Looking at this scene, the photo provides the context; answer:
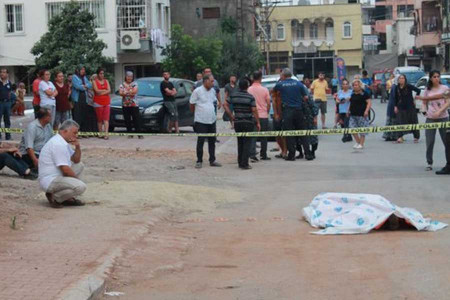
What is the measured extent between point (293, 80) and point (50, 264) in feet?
36.1

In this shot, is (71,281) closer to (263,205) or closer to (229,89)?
(263,205)

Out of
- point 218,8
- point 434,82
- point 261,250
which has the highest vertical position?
point 218,8

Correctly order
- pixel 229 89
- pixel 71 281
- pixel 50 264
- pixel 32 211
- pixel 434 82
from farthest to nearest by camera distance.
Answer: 1. pixel 229 89
2. pixel 434 82
3. pixel 32 211
4. pixel 50 264
5. pixel 71 281

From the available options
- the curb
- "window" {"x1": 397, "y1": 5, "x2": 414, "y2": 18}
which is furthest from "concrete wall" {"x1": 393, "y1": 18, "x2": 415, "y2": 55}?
the curb

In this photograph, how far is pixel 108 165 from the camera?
15.8 m

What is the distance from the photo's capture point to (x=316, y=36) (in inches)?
3300

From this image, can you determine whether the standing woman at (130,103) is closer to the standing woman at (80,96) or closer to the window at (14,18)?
the standing woman at (80,96)

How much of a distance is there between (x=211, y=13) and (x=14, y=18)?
22242 millimetres

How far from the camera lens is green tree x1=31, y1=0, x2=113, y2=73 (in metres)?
39.4

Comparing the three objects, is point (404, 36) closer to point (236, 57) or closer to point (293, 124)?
point (236, 57)

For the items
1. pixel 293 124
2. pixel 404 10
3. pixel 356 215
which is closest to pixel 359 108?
pixel 293 124

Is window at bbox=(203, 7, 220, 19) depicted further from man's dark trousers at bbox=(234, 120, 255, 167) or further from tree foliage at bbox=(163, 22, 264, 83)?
man's dark trousers at bbox=(234, 120, 255, 167)

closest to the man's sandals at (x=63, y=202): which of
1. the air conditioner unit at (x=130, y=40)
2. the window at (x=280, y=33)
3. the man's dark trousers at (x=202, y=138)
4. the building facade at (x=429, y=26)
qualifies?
the man's dark trousers at (x=202, y=138)

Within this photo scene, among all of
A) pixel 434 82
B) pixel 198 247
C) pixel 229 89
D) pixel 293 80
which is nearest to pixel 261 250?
pixel 198 247
